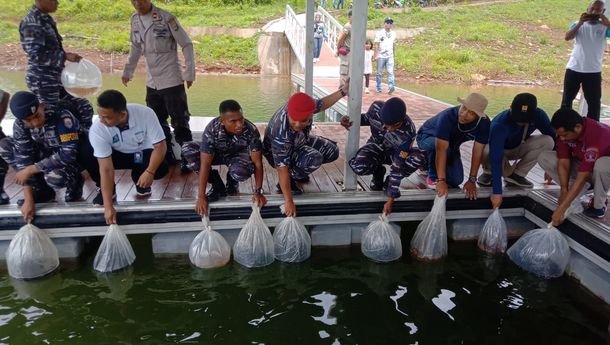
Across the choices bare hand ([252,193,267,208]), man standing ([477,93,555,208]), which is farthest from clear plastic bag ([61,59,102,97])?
man standing ([477,93,555,208])

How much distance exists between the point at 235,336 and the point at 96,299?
1.07 meters

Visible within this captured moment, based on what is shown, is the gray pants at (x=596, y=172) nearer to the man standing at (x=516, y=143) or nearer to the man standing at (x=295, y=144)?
the man standing at (x=516, y=143)

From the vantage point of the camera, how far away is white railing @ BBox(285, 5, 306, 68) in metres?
13.4

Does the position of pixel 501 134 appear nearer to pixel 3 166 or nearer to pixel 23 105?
pixel 23 105

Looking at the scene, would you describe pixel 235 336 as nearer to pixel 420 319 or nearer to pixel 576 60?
pixel 420 319

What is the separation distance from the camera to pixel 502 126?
376cm

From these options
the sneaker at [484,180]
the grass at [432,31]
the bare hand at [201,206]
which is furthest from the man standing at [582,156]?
the grass at [432,31]

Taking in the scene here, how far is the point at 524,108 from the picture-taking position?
3.63m

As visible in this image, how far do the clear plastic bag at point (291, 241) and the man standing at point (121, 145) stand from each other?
1057 millimetres

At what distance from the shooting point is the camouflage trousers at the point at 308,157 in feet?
12.6

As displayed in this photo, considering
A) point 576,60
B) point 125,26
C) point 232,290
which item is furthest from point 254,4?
point 232,290

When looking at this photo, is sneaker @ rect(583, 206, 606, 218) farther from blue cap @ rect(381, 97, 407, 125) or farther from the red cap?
the red cap

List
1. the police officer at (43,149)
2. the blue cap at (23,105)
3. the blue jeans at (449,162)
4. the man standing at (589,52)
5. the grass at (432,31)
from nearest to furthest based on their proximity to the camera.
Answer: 1. the blue cap at (23,105)
2. the police officer at (43,149)
3. the blue jeans at (449,162)
4. the man standing at (589,52)
5. the grass at (432,31)

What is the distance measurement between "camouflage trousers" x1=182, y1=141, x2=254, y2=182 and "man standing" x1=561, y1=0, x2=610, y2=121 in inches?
139
